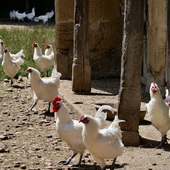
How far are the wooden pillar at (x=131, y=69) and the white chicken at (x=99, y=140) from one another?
3.82ft

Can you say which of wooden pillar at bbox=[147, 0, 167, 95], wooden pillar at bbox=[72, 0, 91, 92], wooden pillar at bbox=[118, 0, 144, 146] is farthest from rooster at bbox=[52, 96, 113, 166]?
wooden pillar at bbox=[72, 0, 91, 92]

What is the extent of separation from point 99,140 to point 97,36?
7.40m

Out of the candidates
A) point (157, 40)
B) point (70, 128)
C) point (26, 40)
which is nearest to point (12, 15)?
point (26, 40)

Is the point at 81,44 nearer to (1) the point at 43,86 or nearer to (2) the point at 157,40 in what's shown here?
(2) the point at 157,40

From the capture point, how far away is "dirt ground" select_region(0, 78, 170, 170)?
738cm

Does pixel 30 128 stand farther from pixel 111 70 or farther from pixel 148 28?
pixel 111 70

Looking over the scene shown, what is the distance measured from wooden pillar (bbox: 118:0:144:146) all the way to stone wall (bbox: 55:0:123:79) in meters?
5.58

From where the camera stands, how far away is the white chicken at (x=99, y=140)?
6.51 metres

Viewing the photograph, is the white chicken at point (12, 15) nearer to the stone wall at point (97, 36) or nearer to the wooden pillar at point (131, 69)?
the stone wall at point (97, 36)

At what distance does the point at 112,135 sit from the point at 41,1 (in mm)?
28004

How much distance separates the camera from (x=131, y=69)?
7785mm

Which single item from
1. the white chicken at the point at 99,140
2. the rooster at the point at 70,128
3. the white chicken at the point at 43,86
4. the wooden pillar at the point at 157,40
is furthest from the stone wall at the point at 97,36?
the white chicken at the point at 99,140

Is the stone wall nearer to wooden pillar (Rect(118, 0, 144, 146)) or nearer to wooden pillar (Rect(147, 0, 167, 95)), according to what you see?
wooden pillar (Rect(147, 0, 167, 95))

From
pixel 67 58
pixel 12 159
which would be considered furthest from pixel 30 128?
pixel 67 58
